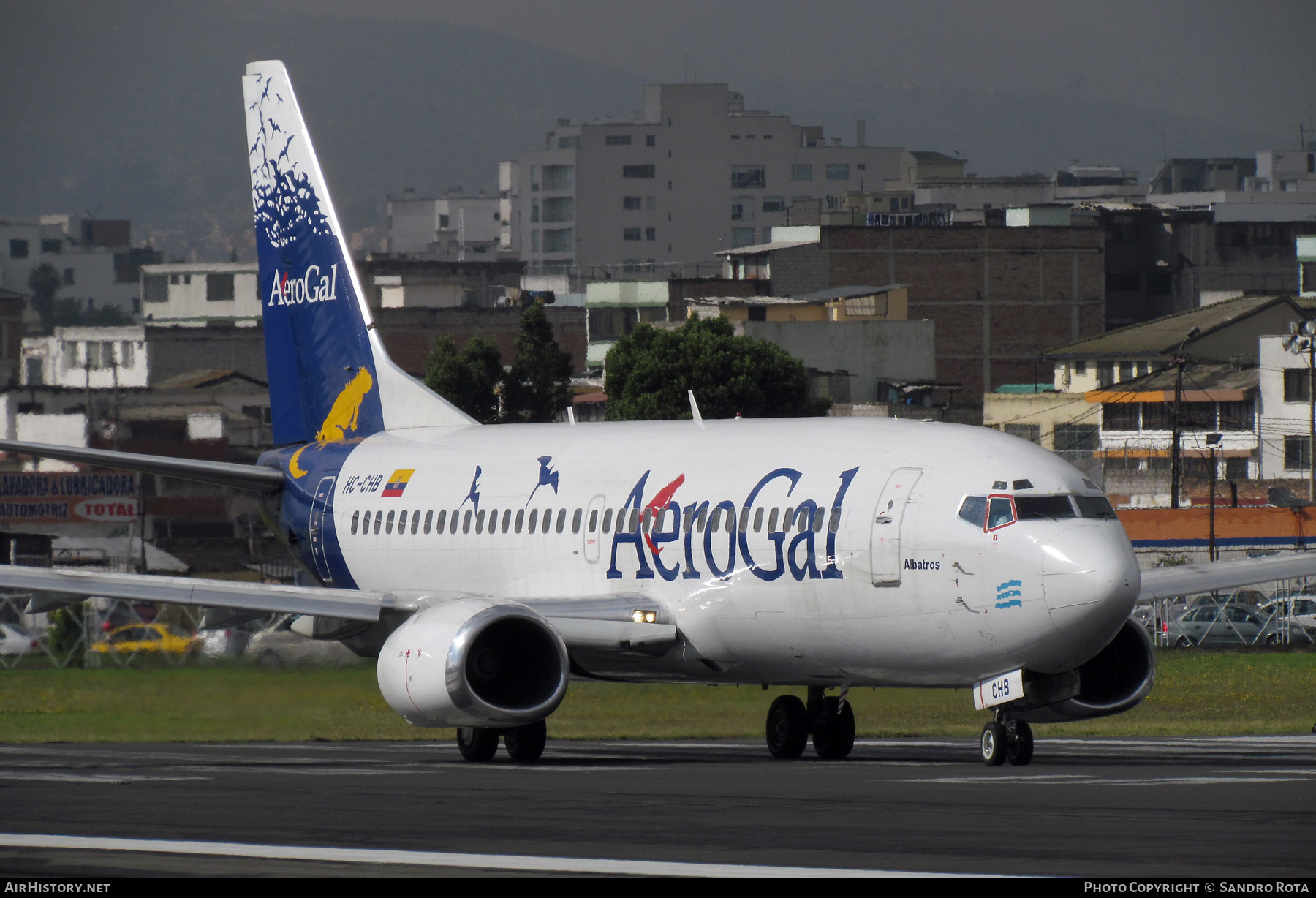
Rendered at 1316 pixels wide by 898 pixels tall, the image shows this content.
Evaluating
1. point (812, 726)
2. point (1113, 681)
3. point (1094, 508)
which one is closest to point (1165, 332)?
point (812, 726)

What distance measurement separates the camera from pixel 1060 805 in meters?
18.1

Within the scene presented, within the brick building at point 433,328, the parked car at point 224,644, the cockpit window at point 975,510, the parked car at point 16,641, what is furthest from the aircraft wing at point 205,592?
the brick building at point 433,328

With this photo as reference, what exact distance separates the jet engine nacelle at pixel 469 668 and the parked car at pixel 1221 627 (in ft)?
142

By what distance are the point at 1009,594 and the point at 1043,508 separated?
1122 millimetres

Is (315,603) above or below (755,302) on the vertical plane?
below

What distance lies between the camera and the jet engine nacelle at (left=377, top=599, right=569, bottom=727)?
82.3 feet

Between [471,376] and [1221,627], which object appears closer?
[1221,627]

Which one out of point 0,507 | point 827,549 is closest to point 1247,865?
point 827,549

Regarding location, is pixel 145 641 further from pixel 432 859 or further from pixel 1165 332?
pixel 1165 332

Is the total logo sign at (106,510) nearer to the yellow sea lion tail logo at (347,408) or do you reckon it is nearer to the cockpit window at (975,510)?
the yellow sea lion tail logo at (347,408)

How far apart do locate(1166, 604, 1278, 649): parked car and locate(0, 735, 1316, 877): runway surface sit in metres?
40.5

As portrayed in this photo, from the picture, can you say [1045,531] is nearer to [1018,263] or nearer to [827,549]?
[827,549]

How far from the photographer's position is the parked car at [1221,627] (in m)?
66.7

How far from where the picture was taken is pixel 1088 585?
22.2m
